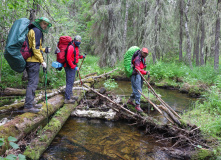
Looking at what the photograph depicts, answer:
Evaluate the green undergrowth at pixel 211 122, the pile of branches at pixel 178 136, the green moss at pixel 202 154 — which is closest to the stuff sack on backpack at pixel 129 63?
the pile of branches at pixel 178 136

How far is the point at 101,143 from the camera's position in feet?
13.3

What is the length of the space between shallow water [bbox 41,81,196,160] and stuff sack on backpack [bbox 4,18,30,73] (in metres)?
2.10

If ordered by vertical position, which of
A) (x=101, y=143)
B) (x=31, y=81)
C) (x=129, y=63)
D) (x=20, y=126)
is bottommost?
(x=101, y=143)

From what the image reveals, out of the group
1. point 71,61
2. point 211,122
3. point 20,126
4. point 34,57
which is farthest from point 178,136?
point 34,57

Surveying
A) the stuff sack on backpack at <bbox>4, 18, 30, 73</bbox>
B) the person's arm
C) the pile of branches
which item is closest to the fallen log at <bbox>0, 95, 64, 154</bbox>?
the stuff sack on backpack at <bbox>4, 18, 30, 73</bbox>

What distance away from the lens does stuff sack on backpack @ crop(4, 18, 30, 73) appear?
3.43m

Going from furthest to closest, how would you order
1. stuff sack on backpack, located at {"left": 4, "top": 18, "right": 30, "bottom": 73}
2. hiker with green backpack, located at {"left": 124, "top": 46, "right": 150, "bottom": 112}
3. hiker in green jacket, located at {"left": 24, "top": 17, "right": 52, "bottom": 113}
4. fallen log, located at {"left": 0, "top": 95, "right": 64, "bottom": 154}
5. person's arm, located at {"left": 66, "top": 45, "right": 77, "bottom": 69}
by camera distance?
hiker with green backpack, located at {"left": 124, "top": 46, "right": 150, "bottom": 112} → person's arm, located at {"left": 66, "top": 45, "right": 77, "bottom": 69} → hiker in green jacket, located at {"left": 24, "top": 17, "right": 52, "bottom": 113} → stuff sack on backpack, located at {"left": 4, "top": 18, "right": 30, "bottom": 73} → fallen log, located at {"left": 0, "top": 95, "right": 64, "bottom": 154}

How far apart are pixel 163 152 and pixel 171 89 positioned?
296 inches

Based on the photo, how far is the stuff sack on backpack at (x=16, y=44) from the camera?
11.3 feet

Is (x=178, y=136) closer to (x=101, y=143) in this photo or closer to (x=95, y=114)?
(x=101, y=143)

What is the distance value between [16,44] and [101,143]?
3.07 meters

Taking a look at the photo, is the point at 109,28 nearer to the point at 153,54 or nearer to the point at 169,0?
the point at 153,54

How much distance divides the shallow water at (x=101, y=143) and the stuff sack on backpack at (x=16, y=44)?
2.10m

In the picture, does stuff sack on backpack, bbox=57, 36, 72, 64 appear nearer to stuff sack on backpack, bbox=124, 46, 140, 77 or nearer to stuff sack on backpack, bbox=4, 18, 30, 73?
stuff sack on backpack, bbox=4, 18, 30, 73
